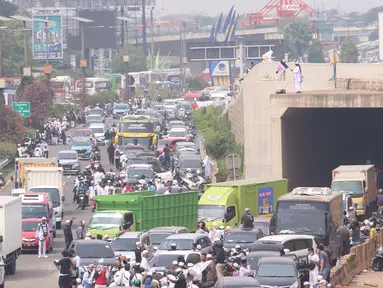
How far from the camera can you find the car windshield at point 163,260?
1316 inches

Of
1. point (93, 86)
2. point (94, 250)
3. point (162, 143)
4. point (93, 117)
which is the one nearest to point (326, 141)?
point (162, 143)

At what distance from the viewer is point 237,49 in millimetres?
152250

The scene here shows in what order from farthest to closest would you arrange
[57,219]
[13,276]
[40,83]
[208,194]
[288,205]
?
1. [40,83]
2. [57,219]
3. [208,194]
4. [288,205]
5. [13,276]

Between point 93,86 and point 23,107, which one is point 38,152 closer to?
point 23,107

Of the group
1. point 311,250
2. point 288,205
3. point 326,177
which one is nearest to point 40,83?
point 326,177

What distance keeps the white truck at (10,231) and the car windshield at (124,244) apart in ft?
8.78

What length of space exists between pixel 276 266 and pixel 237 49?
122288 mm

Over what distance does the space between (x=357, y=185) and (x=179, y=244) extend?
62.0 feet

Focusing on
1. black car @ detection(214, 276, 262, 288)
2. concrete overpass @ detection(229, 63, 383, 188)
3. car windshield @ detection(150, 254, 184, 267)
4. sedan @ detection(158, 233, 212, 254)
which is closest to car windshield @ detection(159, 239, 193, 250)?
sedan @ detection(158, 233, 212, 254)

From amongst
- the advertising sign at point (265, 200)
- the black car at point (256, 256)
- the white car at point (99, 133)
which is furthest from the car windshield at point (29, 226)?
the white car at point (99, 133)

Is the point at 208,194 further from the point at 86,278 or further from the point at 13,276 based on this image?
the point at 86,278

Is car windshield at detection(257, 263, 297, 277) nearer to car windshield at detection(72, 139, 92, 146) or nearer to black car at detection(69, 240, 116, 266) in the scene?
black car at detection(69, 240, 116, 266)

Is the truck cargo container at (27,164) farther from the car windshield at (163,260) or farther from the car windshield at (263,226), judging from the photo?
the car windshield at (163,260)

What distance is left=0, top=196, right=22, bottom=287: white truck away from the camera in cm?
3566
